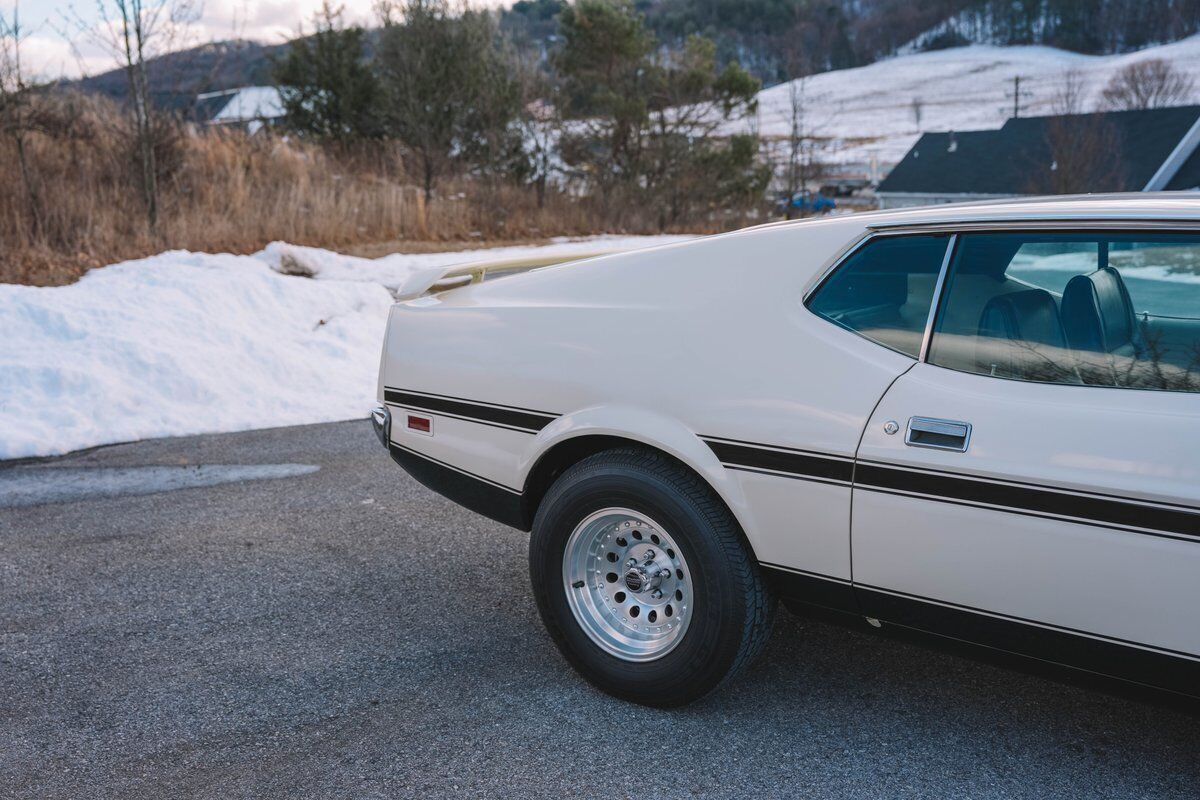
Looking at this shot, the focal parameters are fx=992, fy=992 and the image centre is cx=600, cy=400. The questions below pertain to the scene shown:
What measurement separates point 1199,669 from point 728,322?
1.46m

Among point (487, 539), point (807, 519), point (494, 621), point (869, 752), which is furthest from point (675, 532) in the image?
point (487, 539)

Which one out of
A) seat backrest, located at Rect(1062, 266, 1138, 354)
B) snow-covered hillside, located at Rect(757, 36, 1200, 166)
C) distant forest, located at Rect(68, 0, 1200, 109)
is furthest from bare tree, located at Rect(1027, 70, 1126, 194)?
distant forest, located at Rect(68, 0, 1200, 109)

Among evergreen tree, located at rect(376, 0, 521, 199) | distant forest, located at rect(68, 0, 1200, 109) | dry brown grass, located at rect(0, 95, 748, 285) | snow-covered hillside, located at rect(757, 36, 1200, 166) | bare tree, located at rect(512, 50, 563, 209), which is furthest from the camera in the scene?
distant forest, located at rect(68, 0, 1200, 109)

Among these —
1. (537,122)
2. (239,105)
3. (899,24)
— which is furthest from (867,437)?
(899,24)

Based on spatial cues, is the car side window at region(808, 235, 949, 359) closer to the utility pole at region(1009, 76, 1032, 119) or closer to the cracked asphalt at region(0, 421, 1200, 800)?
the cracked asphalt at region(0, 421, 1200, 800)

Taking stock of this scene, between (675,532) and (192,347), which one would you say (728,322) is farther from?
(192,347)

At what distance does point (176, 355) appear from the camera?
7.82 meters

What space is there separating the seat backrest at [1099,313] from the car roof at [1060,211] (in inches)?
8.0

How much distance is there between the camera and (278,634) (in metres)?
3.74

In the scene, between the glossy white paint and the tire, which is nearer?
the glossy white paint

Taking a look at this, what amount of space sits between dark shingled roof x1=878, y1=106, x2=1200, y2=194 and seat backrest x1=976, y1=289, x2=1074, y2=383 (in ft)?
114

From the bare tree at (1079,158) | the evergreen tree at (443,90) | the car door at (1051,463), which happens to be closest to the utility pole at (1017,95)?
the bare tree at (1079,158)

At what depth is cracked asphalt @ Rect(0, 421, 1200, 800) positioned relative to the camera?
2.75 m

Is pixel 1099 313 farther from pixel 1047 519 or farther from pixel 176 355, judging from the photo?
pixel 176 355
